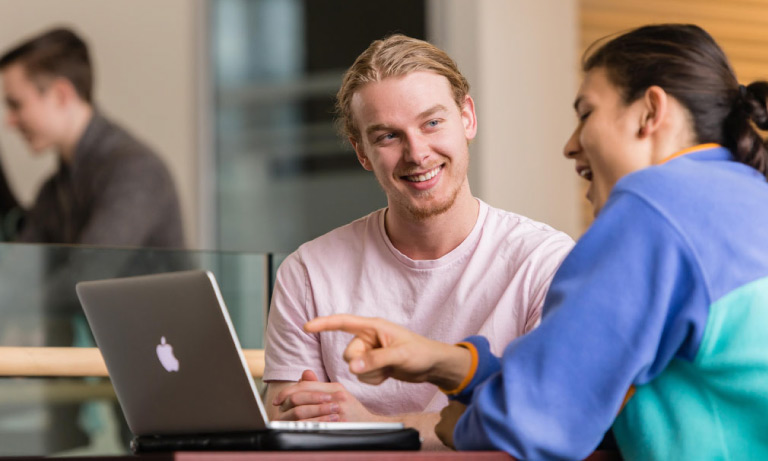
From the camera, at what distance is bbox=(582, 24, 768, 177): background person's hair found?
58.8 inches

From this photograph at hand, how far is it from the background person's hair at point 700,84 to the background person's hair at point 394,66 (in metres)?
0.61

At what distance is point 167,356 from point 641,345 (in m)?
0.61

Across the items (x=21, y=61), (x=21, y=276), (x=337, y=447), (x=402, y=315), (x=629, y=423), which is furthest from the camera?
(x=21, y=61)

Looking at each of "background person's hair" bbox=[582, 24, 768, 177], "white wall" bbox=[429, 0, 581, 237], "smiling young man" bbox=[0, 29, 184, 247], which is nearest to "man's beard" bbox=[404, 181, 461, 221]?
"background person's hair" bbox=[582, 24, 768, 177]

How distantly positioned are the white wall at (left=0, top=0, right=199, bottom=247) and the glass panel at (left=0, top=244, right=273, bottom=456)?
7.86 ft

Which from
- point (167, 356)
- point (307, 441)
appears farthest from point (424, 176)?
point (307, 441)

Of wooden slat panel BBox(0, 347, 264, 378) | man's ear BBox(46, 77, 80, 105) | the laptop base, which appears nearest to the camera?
the laptop base

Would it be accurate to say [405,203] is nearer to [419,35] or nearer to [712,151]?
[712,151]

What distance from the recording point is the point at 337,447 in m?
1.29

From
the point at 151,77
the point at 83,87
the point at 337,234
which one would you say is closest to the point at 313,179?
the point at 151,77

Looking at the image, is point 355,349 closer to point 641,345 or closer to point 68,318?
point 641,345

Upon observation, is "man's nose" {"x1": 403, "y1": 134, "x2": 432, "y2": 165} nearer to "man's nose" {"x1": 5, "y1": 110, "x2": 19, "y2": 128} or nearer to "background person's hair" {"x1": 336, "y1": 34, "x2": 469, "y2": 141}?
"background person's hair" {"x1": 336, "y1": 34, "x2": 469, "y2": 141}

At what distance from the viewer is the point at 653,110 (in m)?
1.49

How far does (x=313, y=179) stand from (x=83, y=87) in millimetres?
1566
